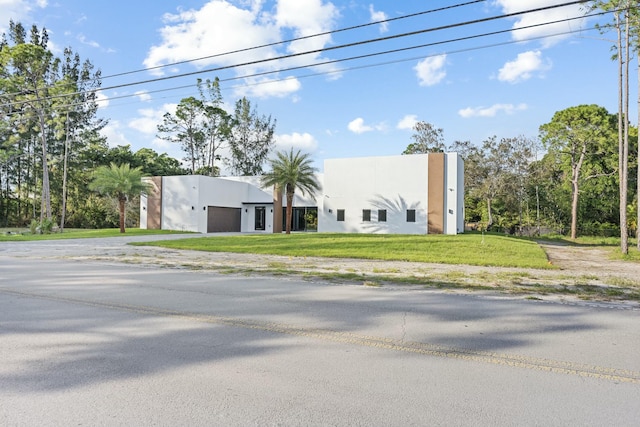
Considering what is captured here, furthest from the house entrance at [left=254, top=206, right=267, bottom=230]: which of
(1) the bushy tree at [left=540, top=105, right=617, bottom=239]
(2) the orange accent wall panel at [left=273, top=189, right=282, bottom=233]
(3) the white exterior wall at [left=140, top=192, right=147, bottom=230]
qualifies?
(1) the bushy tree at [left=540, top=105, right=617, bottom=239]

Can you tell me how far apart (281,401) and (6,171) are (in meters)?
64.5

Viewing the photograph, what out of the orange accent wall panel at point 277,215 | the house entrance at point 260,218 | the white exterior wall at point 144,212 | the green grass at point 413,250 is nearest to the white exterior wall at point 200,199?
the house entrance at point 260,218

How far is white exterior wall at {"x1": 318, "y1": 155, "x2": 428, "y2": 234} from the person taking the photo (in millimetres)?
32219

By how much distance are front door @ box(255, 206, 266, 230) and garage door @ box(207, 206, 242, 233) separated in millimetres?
1855

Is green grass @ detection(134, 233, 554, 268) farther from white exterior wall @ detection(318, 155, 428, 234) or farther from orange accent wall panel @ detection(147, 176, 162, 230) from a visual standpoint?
orange accent wall panel @ detection(147, 176, 162, 230)

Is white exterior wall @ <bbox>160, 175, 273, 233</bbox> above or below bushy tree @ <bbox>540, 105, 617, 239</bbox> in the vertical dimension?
below

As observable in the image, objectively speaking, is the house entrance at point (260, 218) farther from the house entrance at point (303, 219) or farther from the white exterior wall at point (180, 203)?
the white exterior wall at point (180, 203)

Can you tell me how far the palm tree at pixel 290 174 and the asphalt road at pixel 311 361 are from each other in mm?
24714

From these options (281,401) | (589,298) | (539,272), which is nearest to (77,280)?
(281,401)

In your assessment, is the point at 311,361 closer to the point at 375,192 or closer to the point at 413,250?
the point at 413,250

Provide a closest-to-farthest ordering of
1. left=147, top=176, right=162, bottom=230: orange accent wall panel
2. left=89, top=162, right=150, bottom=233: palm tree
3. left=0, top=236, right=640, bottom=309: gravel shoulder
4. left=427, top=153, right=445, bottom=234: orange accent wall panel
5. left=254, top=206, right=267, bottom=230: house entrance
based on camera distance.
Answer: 1. left=0, top=236, right=640, bottom=309: gravel shoulder
2. left=427, top=153, right=445, bottom=234: orange accent wall panel
3. left=89, top=162, right=150, bottom=233: palm tree
4. left=147, top=176, right=162, bottom=230: orange accent wall panel
5. left=254, top=206, right=267, bottom=230: house entrance

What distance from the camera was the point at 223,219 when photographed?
39500 mm

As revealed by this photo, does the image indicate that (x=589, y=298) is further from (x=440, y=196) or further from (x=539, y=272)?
(x=440, y=196)

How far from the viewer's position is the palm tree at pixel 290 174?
1270 inches
